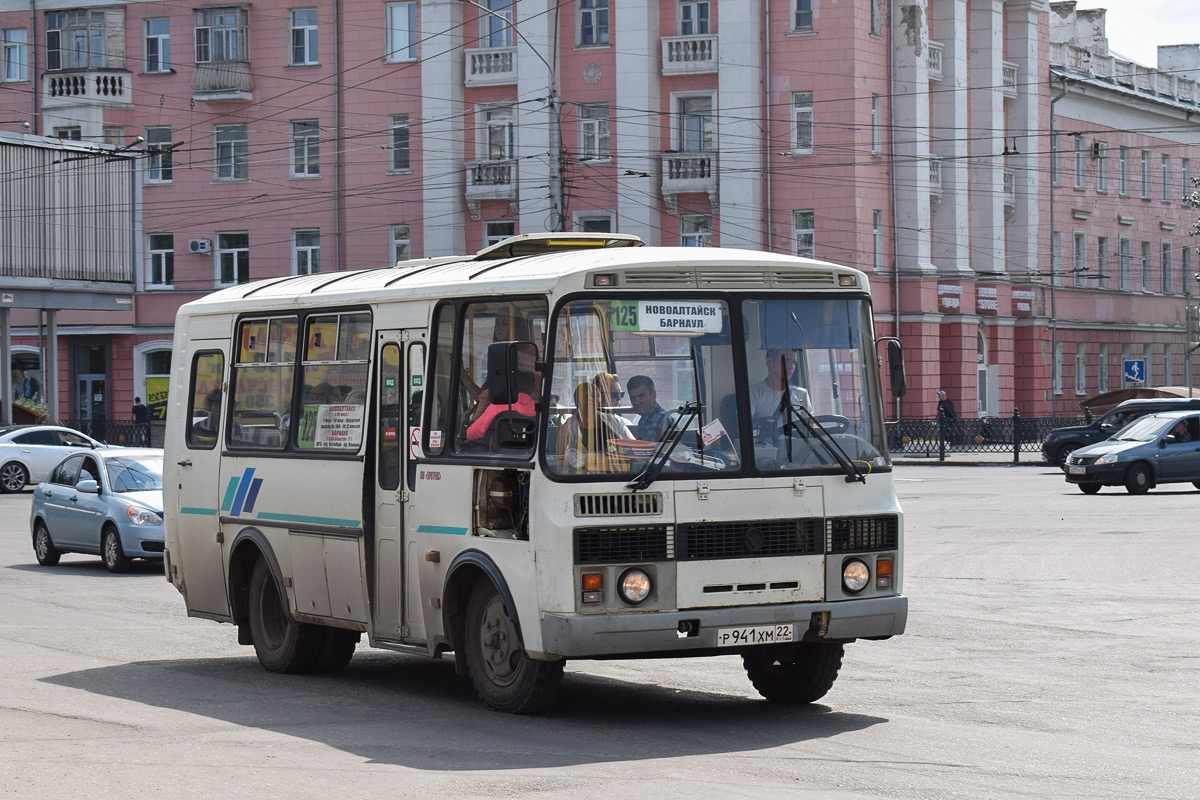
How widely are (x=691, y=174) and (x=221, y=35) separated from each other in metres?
15.5

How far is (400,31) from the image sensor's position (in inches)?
2194

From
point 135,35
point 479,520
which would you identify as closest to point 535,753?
point 479,520

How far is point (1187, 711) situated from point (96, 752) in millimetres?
5940

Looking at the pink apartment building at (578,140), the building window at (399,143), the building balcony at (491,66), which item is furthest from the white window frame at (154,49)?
the building balcony at (491,66)

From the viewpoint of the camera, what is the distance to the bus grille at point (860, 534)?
10258 mm

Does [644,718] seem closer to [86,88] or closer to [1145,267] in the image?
[86,88]

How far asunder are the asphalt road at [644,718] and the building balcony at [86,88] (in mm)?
41343

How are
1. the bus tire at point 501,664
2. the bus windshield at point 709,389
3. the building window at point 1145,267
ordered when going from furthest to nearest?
the building window at point 1145,267 → the bus tire at point 501,664 → the bus windshield at point 709,389

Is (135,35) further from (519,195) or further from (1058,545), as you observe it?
(1058,545)

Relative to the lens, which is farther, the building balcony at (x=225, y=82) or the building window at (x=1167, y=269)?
the building window at (x=1167, y=269)

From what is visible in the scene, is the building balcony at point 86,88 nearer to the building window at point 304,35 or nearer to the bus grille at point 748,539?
the building window at point 304,35

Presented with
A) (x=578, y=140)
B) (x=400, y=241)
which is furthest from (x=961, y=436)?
(x=400, y=241)

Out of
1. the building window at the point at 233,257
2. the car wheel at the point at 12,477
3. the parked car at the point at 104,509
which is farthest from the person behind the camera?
the building window at the point at 233,257

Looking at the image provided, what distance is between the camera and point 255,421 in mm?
12914
